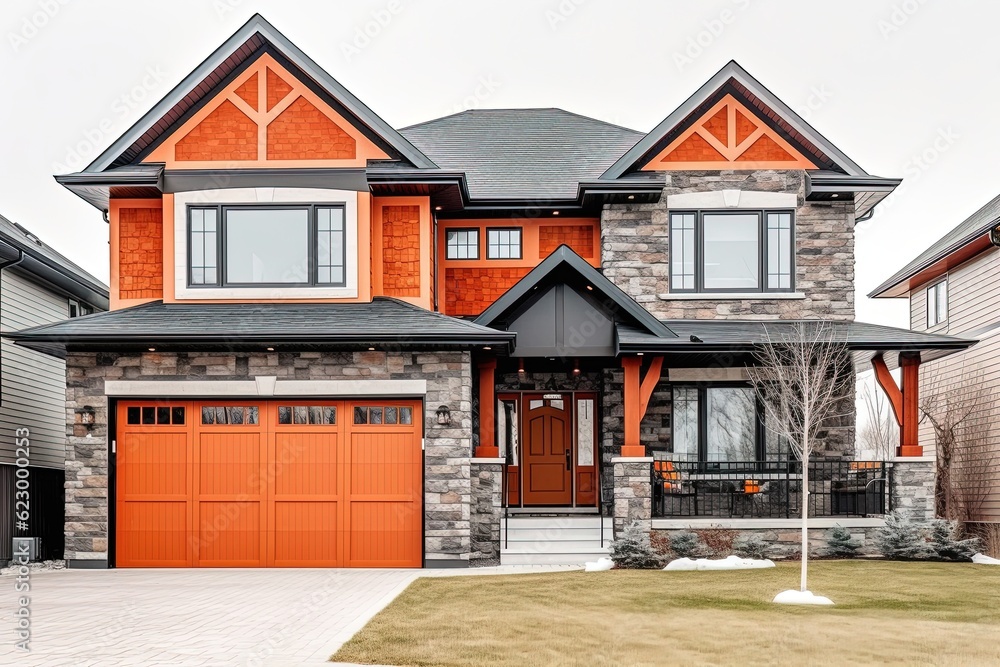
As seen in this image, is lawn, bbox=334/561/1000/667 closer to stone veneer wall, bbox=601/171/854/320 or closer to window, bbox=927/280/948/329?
stone veneer wall, bbox=601/171/854/320

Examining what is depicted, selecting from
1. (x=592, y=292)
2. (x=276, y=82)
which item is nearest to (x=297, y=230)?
(x=276, y=82)

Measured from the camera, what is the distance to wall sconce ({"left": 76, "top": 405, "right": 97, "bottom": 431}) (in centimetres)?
1478

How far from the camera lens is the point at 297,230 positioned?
16.0m

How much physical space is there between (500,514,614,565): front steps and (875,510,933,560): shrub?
4.02 meters

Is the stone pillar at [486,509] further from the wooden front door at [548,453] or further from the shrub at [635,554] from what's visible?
the wooden front door at [548,453]

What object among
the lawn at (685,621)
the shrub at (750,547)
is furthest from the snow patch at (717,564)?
the lawn at (685,621)

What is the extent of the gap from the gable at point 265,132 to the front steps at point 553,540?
6.25m

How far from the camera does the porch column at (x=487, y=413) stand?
15.2 m

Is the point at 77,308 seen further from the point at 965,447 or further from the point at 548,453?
the point at 965,447

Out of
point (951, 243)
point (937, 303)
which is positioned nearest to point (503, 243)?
point (951, 243)

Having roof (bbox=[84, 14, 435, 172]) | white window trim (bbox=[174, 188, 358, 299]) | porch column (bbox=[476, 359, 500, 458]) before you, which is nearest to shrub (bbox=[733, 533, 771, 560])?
porch column (bbox=[476, 359, 500, 458])

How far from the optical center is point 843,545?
593 inches

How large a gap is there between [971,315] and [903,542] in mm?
7647

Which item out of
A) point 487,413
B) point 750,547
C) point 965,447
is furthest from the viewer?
point 965,447
